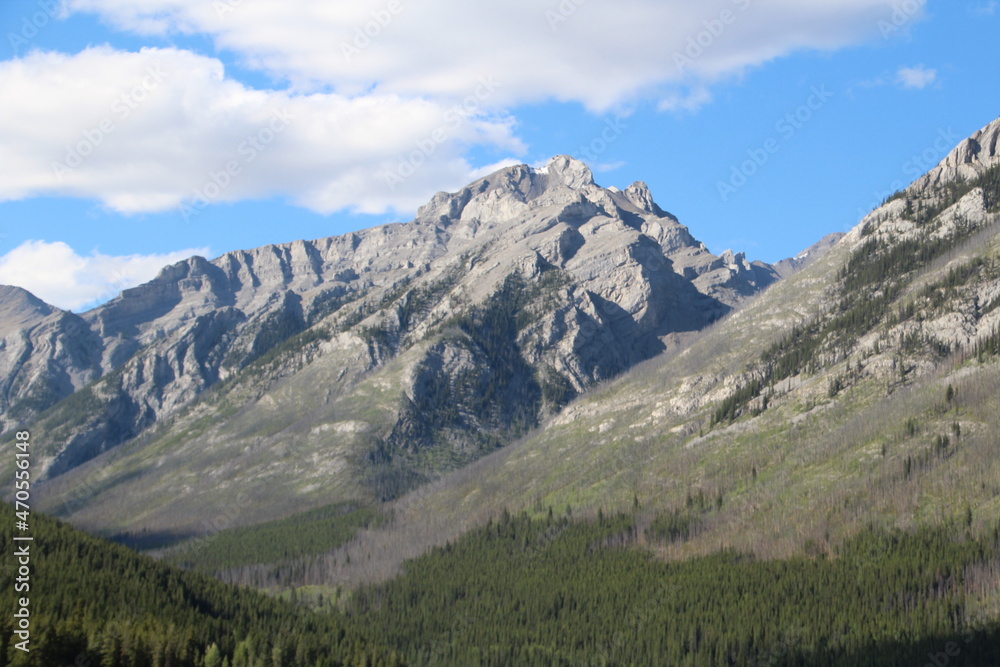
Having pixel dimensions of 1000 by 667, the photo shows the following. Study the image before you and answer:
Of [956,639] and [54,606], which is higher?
[54,606]

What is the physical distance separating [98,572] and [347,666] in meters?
53.4

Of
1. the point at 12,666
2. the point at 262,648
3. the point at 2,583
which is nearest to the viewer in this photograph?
the point at 12,666

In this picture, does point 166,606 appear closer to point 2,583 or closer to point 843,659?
point 2,583

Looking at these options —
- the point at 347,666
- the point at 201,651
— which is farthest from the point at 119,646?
the point at 347,666

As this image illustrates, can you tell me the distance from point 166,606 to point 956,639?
156765mm

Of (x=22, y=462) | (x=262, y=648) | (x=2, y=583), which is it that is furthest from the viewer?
(x=262, y=648)

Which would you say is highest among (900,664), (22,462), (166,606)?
(22,462)

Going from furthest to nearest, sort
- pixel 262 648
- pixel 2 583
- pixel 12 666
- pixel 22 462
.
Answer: pixel 262 648, pixel 2 583, pixel 22 462, pixel 12 666

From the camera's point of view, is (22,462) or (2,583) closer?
(22,462)

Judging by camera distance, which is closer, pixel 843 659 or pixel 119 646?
pixel 119 646

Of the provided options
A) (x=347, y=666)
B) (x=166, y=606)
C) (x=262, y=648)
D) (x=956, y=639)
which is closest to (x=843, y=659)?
(x=956, y=639)

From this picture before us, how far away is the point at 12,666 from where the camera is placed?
453ft

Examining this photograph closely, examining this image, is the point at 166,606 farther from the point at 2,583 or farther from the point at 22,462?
the point at 22,462

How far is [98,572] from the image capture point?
199625mm
